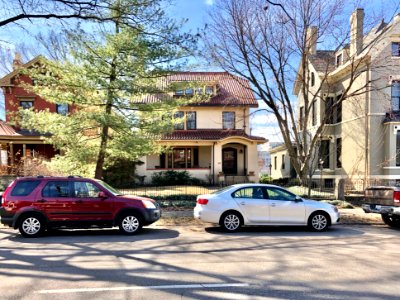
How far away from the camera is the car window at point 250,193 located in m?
11.7

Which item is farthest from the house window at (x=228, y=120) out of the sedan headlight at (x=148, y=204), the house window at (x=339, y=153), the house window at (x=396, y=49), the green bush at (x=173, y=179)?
the sedan headlight at (x=148, y=204)

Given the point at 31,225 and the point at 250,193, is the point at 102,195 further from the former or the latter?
the point at 250,193

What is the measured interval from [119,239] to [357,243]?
20.4 ft

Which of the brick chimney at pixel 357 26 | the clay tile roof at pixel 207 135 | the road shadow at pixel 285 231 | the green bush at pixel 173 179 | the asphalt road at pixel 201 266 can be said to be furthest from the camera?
the clay tile roof at pixel 207 135

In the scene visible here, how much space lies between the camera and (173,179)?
90.1 feet

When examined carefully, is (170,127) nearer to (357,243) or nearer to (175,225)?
(175,225)

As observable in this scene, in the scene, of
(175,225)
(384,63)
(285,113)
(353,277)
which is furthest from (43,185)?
A: (384,63)

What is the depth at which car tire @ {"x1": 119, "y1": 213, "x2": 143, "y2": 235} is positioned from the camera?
11.0 metres

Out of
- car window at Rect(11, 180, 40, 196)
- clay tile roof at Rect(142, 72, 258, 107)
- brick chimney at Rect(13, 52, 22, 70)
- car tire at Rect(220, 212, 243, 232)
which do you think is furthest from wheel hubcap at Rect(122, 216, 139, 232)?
clay tile roof at Rect(142, 72, 258, 107)

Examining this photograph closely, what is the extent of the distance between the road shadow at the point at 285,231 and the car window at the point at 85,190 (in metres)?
3.61

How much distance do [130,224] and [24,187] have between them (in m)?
3.22

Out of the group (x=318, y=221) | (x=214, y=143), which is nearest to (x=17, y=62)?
(x=214, y=143)

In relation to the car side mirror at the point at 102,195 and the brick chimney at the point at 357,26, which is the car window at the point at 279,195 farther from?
the brick chimney at the point at 357,26

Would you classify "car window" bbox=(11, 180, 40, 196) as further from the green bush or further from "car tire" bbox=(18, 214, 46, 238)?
the green bush
